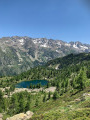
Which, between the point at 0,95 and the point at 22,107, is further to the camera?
the point at 0,95

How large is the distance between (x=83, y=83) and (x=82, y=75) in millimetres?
6096

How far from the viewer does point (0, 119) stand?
6544cm

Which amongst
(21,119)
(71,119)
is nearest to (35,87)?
(21,119)

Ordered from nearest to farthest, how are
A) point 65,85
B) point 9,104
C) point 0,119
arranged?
1. point 0,119
2. point 9,104
3. point 65,85

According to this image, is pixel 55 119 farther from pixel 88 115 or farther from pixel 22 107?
pixel 22 107

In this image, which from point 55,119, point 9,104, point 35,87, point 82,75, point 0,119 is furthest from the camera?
point 35,87

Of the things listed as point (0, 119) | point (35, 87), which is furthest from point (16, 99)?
point (35, 87)

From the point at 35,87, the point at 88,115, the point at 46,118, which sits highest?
the point at 88,115

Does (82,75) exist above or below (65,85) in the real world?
above

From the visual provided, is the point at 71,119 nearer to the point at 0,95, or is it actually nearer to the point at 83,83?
the point at 83,83

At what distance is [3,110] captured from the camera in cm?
8744

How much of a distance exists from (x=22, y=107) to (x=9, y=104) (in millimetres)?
32439

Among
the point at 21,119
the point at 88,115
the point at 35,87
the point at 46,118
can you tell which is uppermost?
the point at 88,115

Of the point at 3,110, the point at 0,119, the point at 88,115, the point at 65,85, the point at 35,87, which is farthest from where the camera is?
the point at 35,87
